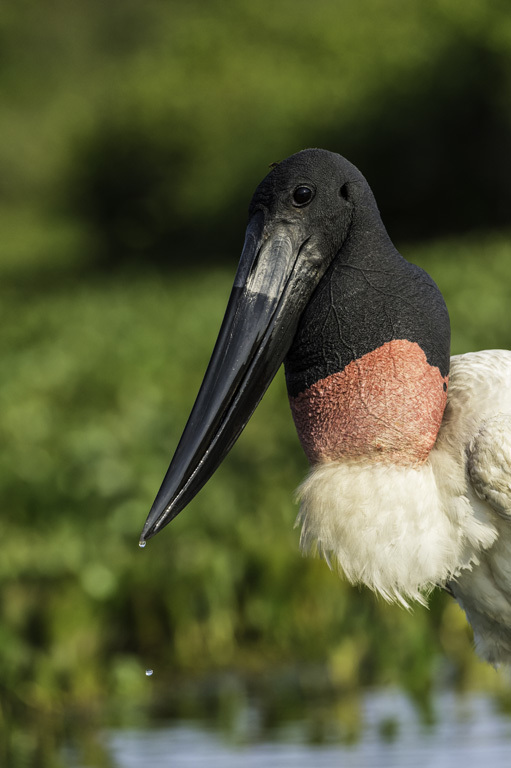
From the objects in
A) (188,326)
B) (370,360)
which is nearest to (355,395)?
(370,360)

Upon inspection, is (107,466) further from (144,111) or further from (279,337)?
(144,111)

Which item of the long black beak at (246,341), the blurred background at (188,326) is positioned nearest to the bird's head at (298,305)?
the long black beak at (246,341)

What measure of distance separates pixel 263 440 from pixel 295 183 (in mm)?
4936

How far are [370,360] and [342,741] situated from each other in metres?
1.64

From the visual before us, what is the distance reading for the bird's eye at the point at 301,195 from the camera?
2965 mm

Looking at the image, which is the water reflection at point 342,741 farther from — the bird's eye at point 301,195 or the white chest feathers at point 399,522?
the bird's eye at point 301,195

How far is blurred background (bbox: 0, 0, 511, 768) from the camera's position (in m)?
4.76

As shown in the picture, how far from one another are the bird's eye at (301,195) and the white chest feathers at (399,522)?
0.58m

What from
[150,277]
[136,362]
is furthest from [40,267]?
[136,362]

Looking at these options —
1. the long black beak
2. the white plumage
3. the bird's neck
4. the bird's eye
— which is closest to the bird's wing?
the white plumage

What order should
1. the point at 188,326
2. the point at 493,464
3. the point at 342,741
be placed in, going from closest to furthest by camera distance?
the point at 493,464 < the point at 342,741 < the point at 188,326

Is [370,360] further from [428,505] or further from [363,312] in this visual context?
[428,505]

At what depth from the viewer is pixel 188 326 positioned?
1596 cm

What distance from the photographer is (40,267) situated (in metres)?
39.3
